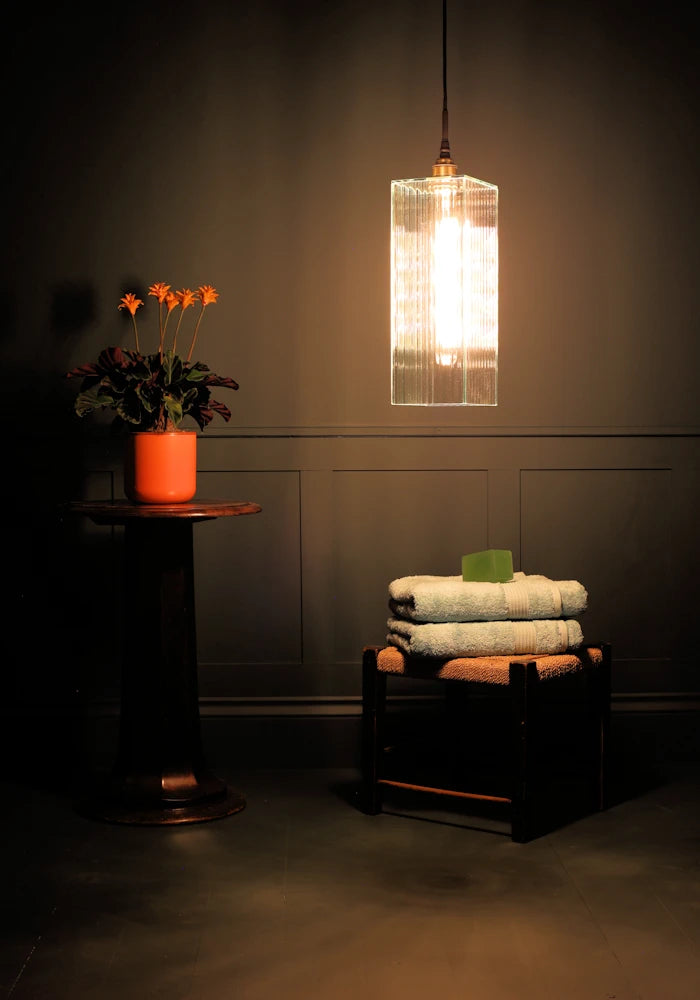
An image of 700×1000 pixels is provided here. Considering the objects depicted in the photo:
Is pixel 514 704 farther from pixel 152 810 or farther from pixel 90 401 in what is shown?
pixel 90 401

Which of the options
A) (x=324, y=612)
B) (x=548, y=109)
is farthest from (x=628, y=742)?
(x=548, y=109)

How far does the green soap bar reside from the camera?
8.96 ft

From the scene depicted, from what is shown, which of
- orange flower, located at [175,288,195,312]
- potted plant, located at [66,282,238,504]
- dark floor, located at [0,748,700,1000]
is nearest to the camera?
dark floor, located at [0,748,700,1000]

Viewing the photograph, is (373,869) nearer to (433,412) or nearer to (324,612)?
(324,612)

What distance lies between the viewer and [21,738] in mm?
3188

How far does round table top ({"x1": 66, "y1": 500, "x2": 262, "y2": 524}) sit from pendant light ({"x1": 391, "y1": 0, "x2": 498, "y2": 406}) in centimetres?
45

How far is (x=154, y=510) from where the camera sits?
2615 mm

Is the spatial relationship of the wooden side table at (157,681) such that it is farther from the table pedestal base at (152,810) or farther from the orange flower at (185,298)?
the orange flower at (185,298)

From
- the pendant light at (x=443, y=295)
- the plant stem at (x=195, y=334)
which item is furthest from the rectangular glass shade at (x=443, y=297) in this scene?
the plant stem at (x=195, y=334)

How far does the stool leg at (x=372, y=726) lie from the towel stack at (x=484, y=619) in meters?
0.10

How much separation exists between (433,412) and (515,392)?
0.22 meters

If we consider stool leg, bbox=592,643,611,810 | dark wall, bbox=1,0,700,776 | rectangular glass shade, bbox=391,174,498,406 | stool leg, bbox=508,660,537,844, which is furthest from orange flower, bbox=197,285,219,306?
stool leg, bbox=592,643,611,810

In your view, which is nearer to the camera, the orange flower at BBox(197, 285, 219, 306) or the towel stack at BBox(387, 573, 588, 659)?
the towel stack at BBox(387, 573, 588, 659)

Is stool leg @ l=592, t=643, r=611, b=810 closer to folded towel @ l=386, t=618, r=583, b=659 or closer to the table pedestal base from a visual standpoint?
folded towel @ l=386, t=618, r=583, b=659
